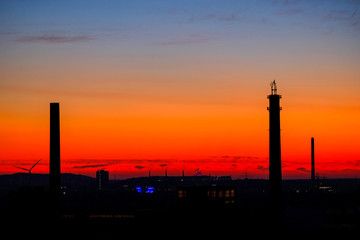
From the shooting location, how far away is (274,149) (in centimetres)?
11069

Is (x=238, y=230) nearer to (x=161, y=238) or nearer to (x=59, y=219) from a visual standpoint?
(x=161, y=238)

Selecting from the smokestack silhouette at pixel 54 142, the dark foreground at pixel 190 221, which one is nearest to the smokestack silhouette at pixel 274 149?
the dark foreground at pixel 190 221

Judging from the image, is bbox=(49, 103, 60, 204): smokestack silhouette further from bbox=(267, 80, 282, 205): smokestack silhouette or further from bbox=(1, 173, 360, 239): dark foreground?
bbox=(267, 80, 282, 205): smokestack silhouette

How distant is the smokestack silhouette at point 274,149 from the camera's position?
362ft

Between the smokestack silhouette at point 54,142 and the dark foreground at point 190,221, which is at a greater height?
the smokestack silhouette at point 54,142

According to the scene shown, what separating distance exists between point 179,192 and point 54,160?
3804cm

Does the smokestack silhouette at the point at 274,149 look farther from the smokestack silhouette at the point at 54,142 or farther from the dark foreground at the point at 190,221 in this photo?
the smokestack silhouette at the point at 54,142

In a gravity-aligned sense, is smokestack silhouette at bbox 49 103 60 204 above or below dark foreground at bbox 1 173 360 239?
above

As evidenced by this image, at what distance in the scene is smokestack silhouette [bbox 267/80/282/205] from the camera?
110312 mm

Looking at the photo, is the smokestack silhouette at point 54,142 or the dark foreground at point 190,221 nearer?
the dark foreground at point 190,221

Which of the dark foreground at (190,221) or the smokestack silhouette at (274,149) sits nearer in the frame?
the dark foreground at (190,221)

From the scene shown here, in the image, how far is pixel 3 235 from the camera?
98562mm

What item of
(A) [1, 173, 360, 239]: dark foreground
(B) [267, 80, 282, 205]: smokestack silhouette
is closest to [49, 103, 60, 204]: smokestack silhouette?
(A) [1, 173, 360, 239]: dark foreground

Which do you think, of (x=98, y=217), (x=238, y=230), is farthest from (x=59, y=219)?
(x=238, y=230)
